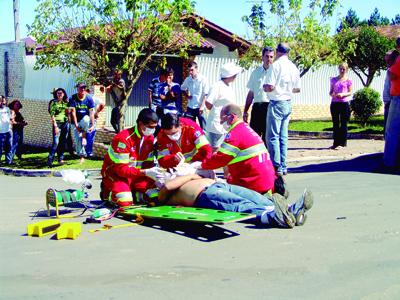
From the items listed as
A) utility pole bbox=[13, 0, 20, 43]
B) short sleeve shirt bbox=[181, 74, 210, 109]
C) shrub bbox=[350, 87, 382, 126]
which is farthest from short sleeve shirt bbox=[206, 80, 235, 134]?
utility pole bbox=[13, 0, 20, 43]

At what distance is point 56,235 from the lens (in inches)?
268

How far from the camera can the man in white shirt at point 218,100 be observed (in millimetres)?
11008

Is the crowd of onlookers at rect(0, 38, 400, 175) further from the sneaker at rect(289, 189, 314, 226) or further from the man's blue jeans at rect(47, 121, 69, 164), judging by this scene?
the sneaker at rect(289, 189, 314, 226)

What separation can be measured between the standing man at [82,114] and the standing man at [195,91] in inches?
121

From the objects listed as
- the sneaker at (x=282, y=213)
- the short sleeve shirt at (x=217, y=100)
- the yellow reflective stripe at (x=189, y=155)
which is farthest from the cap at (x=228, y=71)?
the sneaker at (x=282, y=213)

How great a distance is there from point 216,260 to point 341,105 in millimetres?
9511

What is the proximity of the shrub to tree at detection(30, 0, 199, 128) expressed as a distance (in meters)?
9.05

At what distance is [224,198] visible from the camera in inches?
283

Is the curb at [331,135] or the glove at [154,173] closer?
the glove at [154,173]

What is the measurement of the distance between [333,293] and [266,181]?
2843 mm

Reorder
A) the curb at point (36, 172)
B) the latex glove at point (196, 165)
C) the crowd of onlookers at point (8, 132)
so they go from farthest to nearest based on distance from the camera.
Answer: the crowd of onlookers at point (8, 132) < the curb at point (36, 172) < the latex glove at point (196, 165)

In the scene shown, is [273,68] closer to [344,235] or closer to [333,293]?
[344,235]

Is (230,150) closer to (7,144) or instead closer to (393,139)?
(393,139)

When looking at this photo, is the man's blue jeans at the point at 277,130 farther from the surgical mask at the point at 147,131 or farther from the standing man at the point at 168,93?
the standing man at the point at 168,93
